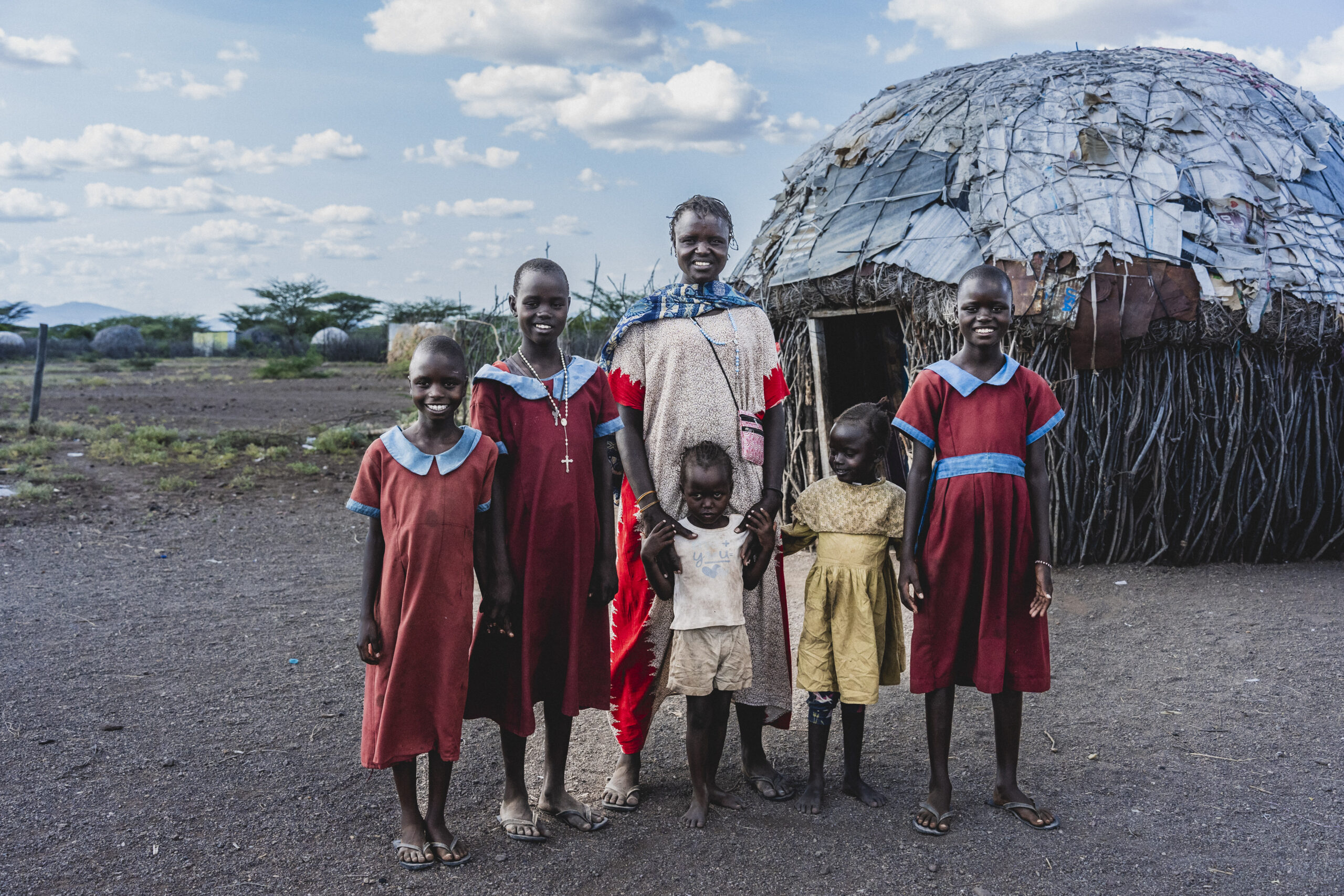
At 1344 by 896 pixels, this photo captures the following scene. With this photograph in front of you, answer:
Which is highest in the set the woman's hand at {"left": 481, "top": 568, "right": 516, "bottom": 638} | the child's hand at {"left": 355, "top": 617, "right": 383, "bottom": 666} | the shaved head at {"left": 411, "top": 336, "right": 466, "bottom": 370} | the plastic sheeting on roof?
the plastic sheeting on roof

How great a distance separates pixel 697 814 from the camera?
2791mm

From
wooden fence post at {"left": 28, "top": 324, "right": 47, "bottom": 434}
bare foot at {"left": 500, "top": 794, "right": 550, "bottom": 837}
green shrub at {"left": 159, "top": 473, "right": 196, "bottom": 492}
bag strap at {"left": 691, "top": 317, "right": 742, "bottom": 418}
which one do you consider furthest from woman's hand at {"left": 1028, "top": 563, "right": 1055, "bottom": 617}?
wooden fence post at {"left": 28, "top": 324, "right": 47, "bottom": 434}

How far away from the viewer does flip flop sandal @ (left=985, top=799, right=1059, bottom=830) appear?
277cm

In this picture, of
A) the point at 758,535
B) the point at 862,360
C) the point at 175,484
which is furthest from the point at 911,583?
the point at 175,484

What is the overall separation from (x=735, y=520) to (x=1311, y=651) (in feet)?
10.8

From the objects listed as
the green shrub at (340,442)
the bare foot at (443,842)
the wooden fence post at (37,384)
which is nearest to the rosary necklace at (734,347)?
the bare foot at (443,842)

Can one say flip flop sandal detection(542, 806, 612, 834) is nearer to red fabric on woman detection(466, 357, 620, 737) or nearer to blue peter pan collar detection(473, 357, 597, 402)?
red fabric on woman detection(466, 357, 620, 737)

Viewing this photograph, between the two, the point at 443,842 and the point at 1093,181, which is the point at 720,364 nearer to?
the point at 443,842

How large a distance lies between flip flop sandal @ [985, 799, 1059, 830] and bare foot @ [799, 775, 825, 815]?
535 millimetres

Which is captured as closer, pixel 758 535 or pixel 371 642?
pixel 371 642

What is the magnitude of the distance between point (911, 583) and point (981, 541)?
0.24m

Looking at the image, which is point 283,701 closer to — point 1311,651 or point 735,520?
point 735,520

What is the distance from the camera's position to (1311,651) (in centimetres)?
433

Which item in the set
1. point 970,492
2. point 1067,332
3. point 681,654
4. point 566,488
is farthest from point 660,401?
point 1067,332
